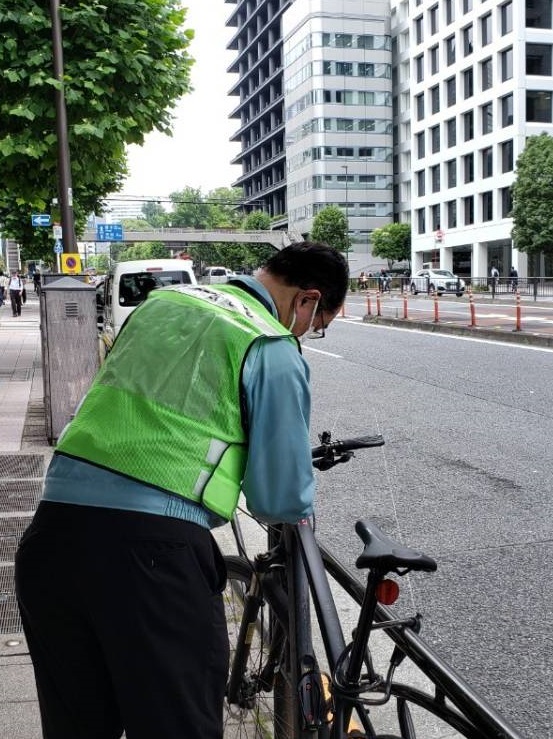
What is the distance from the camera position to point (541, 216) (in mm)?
46438

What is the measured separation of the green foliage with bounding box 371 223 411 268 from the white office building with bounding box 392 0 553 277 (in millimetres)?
4769

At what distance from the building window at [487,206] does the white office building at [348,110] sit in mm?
24197

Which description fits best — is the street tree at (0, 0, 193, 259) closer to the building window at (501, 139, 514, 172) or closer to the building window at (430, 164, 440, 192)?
the building window at (501, 139, 514, 172)

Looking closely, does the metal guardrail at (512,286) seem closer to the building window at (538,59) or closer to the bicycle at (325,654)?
the building window at (538,59)

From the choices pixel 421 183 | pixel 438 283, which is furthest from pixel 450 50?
pixel 438 283

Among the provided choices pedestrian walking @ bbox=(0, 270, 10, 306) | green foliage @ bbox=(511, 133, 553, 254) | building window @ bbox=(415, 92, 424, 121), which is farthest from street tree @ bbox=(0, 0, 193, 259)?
building window @ bbox=(415, 92, 424, 121)

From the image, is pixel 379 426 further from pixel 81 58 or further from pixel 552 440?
pixel 81 58

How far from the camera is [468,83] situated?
62500 mm

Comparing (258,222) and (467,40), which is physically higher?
(467,40)

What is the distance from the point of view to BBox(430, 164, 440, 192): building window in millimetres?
68250

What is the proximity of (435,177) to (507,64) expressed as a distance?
13.0 metres

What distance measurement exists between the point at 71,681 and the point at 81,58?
11796 mm

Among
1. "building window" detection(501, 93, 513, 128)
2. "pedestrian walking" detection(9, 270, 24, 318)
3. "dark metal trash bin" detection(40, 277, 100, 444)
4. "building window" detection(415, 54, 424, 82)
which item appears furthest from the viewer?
"building window" detection(415, 54, 424, 82)

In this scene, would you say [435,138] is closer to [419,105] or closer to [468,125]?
[419,105]
